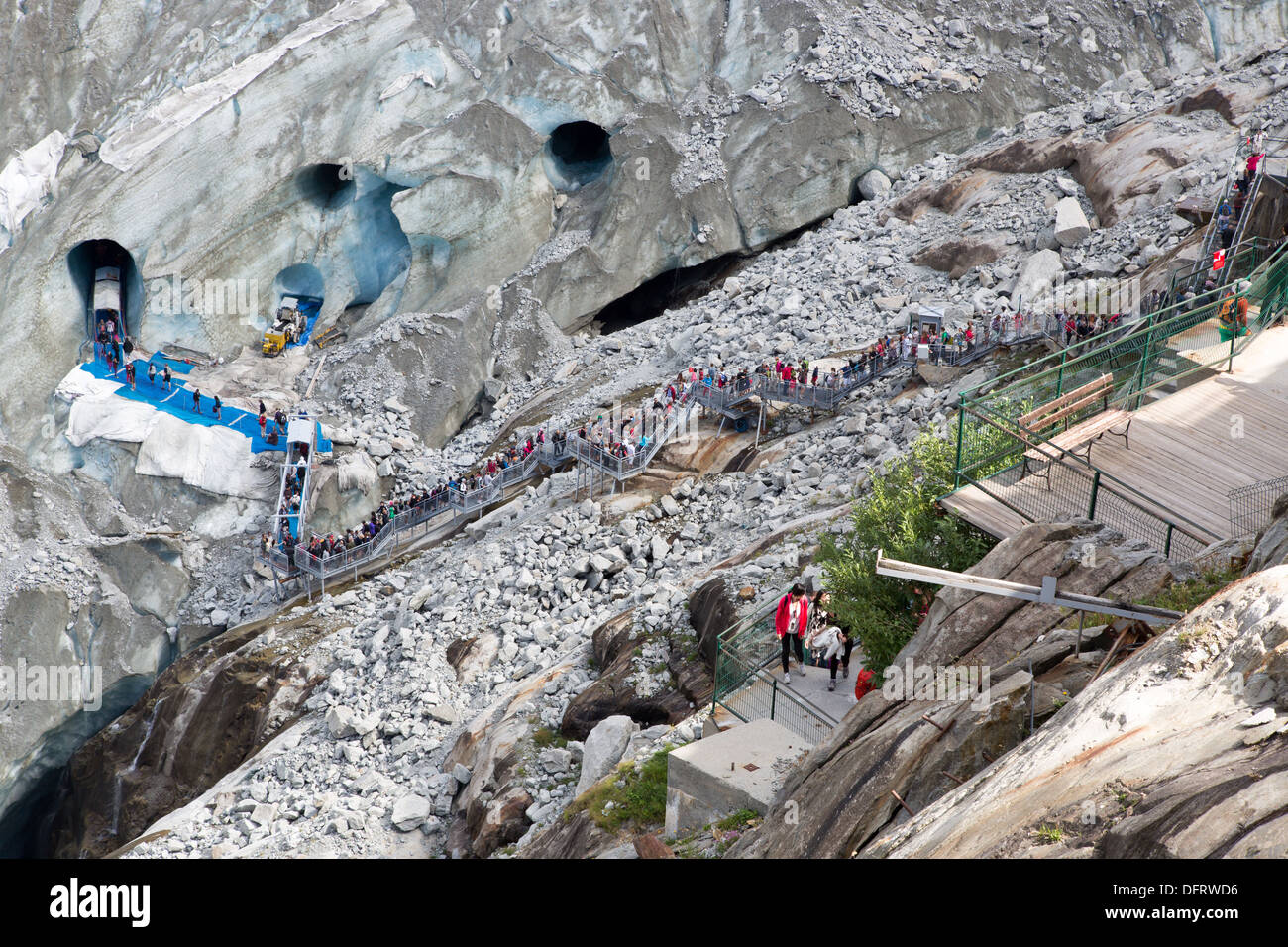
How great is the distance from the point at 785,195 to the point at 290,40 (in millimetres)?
18642

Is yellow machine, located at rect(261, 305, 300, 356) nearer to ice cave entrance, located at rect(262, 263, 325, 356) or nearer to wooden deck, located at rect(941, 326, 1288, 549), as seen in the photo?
ice cave entrance, located at rect(262, 263, 325, 356)

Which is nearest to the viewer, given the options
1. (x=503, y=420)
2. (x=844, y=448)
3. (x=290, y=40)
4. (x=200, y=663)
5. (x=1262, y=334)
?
(x=1262, y=334)

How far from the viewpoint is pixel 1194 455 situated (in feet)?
44.8

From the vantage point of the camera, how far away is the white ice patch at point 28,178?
39.9 m

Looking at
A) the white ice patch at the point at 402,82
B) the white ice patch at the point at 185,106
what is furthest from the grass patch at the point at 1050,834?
the white ice patch at the point at 402,82

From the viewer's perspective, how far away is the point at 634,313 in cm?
4531

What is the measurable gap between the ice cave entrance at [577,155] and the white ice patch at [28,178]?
681 inches

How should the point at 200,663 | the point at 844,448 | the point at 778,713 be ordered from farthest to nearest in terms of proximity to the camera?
1. the point at 200,663
2. the point at 844,448
3. the point at 778,713

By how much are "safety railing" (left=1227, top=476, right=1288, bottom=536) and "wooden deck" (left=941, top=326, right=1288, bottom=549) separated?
0.31 feet

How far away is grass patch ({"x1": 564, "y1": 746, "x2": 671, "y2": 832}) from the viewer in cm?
1455

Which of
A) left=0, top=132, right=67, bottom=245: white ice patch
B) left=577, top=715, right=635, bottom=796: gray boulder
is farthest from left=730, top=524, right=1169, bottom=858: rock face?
left=0, top=132, right=67, bottom=245: white ice patch

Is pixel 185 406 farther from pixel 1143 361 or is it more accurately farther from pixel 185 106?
pixel 1143 361
